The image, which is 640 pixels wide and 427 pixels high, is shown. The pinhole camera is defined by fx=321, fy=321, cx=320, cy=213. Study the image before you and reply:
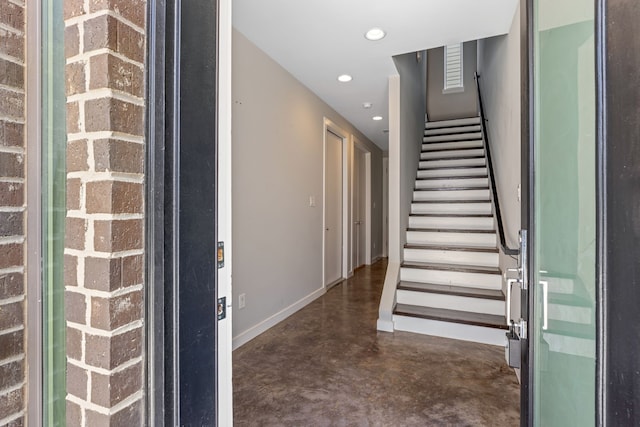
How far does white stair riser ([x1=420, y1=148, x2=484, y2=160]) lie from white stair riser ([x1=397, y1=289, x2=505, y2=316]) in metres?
2.51

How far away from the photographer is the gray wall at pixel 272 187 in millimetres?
2697

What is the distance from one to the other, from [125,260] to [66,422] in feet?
1.43

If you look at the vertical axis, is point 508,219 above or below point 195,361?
above

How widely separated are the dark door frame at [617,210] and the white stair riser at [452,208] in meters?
3.64

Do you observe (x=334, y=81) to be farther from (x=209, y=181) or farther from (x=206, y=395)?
(x=206, y=395)

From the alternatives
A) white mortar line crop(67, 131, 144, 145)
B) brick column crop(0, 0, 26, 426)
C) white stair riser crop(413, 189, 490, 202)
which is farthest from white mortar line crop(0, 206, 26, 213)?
white stair riser crop(413, 189, 490, 202)

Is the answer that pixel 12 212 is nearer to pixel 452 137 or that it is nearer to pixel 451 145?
pixel 451 145

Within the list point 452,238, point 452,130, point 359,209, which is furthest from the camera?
point 359,209

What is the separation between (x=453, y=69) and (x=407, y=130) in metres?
3.51

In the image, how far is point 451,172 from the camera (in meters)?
4.62

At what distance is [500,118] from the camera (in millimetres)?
3133

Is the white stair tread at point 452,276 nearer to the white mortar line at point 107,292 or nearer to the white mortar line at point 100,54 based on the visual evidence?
the white mortar line at point 107,292

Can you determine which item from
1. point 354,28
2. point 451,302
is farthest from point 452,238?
point 354,28

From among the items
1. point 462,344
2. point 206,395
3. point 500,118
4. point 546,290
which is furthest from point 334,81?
point 206,395
